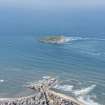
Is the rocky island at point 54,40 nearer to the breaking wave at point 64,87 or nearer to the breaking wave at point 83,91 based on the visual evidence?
the breaking wave at point 64,87

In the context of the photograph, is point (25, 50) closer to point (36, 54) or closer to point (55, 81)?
point (36, 54)

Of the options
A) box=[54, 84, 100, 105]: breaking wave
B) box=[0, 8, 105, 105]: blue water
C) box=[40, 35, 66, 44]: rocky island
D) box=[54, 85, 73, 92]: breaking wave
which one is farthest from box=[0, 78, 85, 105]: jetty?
box=[40, 35, 66, 44]: rocky island

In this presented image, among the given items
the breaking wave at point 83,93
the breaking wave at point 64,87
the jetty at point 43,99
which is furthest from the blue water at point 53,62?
the jetty at point 43,99

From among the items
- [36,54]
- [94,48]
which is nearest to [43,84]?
[36,54]

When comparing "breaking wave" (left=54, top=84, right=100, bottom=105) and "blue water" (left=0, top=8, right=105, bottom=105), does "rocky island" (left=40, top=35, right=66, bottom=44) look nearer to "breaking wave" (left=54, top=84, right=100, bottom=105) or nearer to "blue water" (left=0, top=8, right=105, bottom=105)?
"blue water" (left=0, top=8, right=105, bottom=105)

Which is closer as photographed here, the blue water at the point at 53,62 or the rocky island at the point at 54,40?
the blue water at the point at 53,62

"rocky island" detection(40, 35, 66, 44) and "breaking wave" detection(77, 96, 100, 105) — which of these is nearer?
"breaking wave" detection(77, 96, 100, 105)

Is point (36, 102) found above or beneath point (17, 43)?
beneath

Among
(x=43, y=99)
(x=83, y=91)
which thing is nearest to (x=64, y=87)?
(x=83, y=91)

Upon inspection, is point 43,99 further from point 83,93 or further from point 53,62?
point 53,62

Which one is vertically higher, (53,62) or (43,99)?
(53,62)

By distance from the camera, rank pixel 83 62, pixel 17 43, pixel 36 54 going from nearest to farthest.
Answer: pixel 83 62, pixel 36 54, pixel 17 43
